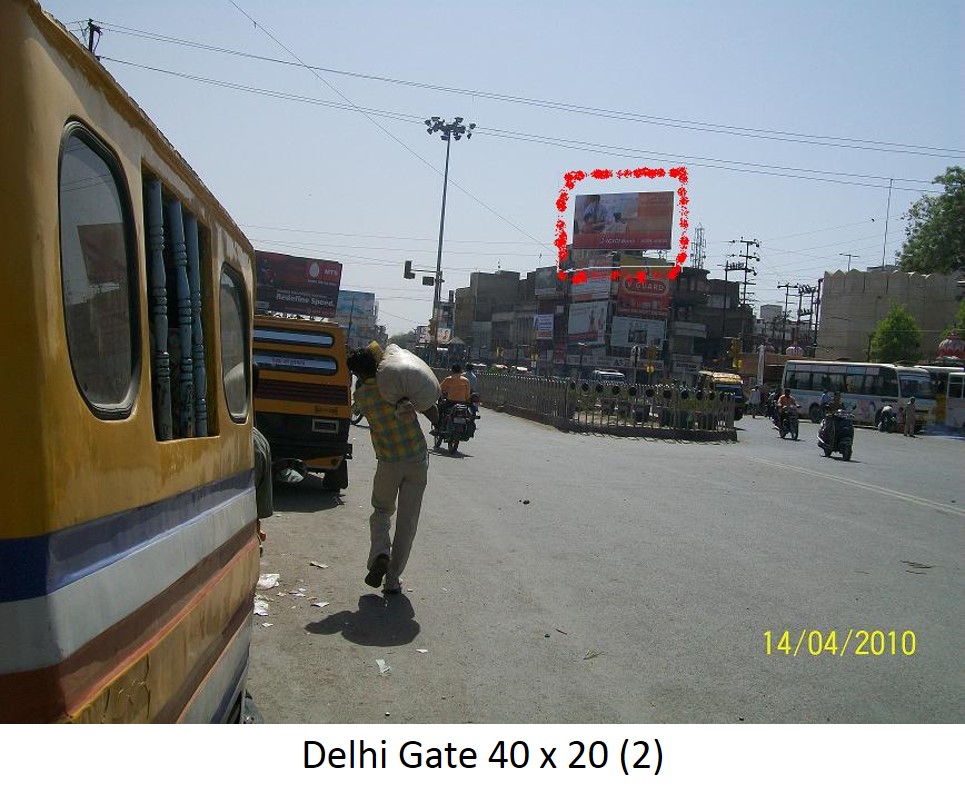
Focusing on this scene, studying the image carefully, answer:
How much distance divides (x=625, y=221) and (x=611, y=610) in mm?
61504

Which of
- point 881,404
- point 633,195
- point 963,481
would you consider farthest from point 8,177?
point 633,195

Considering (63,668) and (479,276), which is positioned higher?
(479,276)

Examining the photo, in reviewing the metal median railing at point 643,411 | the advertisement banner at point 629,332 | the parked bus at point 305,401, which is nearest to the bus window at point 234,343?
the parked bus at point 305,401

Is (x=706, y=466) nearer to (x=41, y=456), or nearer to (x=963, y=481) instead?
(x=963, y=481)

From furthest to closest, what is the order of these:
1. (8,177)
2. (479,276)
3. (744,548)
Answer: (479,276) → (744,548) → (8,177)

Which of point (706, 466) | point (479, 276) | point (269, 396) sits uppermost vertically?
point (479, 276)

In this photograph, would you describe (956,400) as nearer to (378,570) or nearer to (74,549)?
(378,570)

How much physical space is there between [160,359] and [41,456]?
0.89 m

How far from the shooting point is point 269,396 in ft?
36.3

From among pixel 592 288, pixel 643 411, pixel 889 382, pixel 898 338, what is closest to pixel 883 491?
pixel 643 411

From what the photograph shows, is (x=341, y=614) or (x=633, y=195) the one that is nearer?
(x=341, y=614)

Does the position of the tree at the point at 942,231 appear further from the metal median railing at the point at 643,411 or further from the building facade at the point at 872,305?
the metal median railing at the point at 643,411

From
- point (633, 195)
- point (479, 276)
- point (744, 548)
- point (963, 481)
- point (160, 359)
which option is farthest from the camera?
point (479, 276)

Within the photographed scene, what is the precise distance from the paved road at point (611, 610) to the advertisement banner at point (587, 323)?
194 feet
